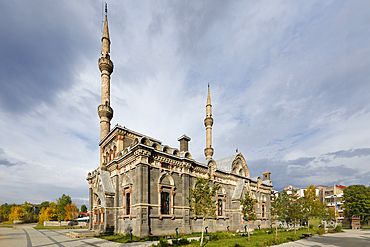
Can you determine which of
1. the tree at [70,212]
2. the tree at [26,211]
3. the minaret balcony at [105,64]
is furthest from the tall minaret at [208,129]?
the tree at [26,211]

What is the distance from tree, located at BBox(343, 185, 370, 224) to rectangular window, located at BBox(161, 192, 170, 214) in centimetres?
5475

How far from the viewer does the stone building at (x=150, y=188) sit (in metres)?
19.9

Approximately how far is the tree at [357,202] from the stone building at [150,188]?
132 ft

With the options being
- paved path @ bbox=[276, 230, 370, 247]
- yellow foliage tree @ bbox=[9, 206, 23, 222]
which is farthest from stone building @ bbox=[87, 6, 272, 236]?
yellow foliage tree @ bbox=[9, 206, 23, 222]

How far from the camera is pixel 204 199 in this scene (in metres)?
16.8

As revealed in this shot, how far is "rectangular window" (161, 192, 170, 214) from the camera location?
2134 centimetres

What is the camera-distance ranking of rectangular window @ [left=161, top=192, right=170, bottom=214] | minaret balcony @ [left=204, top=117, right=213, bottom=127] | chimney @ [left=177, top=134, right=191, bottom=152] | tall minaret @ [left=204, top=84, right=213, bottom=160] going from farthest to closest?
minaret balcony @ [left=204, top=117, right=213, bottom=127], tall minaret @ [left=204, top=84, right=213, bottom=160], chimney @ [left=177, top=134, right=191, bottom=152], rectangular window @ [left=161, top=192, right=170, bottom=214]

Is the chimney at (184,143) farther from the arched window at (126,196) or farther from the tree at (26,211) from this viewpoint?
the tree at (26,211)

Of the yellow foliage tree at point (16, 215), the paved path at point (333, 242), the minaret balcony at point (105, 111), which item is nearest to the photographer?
the paved path at point (333, 242)

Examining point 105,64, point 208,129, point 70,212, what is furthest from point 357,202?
point 70,212

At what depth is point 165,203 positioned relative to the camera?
71.3 ft

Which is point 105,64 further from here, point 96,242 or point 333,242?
point 333,242

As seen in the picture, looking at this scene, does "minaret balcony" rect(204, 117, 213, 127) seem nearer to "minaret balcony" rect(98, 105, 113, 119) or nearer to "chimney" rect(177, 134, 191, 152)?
"chimney" rect(177, 134, 191, 152)

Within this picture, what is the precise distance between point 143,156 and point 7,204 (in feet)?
394
